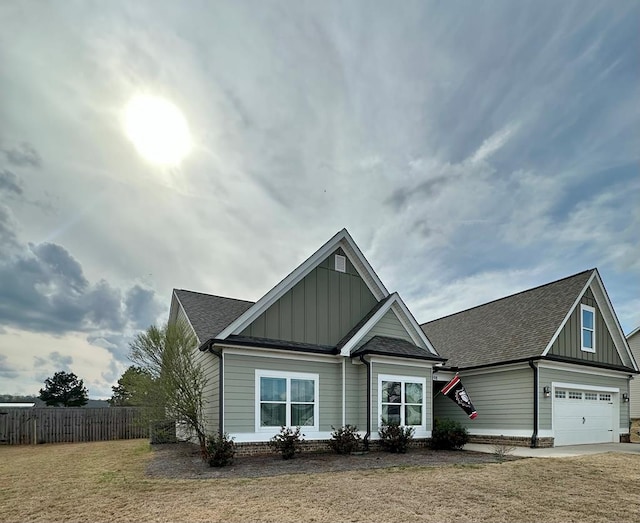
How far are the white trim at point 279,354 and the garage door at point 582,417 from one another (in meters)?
8.27

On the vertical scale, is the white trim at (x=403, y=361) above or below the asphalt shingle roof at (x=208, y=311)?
below


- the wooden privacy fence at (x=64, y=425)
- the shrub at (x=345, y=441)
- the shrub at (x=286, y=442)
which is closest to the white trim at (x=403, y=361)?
the shrub at (x=345, y=441)

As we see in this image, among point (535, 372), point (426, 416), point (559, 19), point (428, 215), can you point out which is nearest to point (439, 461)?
point (426, 416)

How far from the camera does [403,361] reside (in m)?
13.9

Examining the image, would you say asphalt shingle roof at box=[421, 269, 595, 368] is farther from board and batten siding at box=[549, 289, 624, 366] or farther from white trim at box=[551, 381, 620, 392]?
white trim at box=[551, 381, 620, 392]

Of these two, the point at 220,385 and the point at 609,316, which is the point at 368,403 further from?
the point at 609,316

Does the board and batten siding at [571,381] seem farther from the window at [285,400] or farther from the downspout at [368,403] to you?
the window at [285,400]

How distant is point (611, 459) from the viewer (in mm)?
11312

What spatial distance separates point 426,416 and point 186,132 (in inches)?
439

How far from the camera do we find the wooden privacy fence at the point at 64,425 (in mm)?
17031

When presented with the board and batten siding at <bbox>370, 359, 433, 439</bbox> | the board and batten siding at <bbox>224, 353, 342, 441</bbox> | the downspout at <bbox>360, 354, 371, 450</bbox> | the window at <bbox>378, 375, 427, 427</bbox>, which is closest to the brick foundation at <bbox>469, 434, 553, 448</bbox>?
the board and batten siding at <bbox>370, 359, 433, 439</bbox>

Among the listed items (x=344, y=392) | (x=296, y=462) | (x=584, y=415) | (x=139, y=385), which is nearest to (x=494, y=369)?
(x=584, y=415)

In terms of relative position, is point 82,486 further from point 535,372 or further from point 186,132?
point 535,372

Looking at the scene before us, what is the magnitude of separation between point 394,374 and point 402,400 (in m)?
0.86
